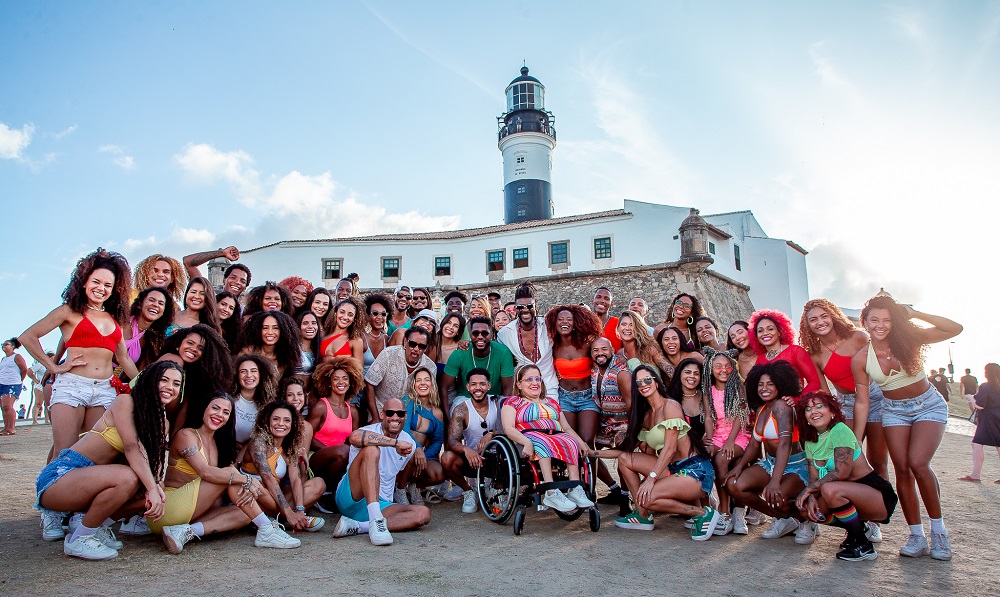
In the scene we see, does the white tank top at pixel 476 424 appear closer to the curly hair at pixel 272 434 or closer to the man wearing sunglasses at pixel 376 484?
the man wearing sunglasses at pixel 376 484

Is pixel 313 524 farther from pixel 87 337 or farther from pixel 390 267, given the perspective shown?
pixel 390 267

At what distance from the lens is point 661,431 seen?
5.07m

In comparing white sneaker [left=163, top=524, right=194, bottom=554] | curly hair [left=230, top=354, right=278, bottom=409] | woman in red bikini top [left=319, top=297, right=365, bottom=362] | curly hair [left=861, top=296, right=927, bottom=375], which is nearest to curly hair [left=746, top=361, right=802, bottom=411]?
curly hair [left=861, top=296, right=927, bottom=375]

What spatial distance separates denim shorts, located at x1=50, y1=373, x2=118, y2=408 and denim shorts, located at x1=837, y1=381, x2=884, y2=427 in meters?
5.29

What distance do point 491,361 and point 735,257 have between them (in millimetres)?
25476

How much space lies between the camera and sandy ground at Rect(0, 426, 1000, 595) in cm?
345

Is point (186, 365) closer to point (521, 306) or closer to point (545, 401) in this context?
point (545, 401)

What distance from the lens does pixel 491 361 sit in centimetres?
612

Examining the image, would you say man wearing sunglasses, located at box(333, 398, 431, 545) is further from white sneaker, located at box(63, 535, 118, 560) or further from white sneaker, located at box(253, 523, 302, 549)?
white sneaker, located at box(63, 535, 118, 560)

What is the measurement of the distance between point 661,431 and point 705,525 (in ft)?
2.48

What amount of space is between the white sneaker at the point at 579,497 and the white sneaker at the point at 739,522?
1118 mm

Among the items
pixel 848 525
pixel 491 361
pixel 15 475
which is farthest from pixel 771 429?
pixel 15 475

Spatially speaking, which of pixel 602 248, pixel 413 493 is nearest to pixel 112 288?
pixel 413 493

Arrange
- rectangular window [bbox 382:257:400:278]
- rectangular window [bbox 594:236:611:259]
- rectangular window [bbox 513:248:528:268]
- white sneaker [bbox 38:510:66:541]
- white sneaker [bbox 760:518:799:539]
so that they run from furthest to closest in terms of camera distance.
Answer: rectangular window [bbox 382:257:400:278] → rectangular window [bbox 513:248:528:268] → rectangular window [bbox 594:236:611:259] → white sneaker [bbox 760:518:799:539] → white sneaker [bbox 38:510:66:541]
